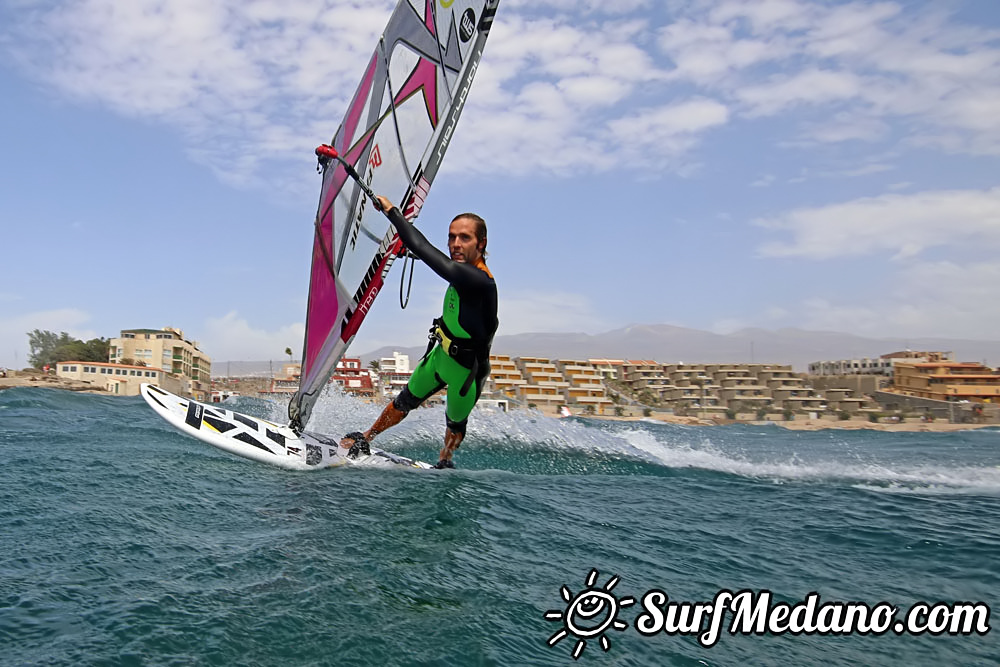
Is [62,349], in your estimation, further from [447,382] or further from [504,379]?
[447,382]

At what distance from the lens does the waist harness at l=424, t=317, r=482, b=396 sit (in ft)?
17.3

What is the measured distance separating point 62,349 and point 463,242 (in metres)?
91.0

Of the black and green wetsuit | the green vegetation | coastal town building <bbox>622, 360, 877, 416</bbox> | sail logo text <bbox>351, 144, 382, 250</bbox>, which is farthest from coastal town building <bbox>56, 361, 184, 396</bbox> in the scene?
the black and green wetsuit

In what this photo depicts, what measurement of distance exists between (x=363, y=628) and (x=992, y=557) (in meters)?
3.39

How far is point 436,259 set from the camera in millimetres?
4586

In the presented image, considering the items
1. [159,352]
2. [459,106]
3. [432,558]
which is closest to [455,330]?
[459,106]

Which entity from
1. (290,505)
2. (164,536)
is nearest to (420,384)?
(290,505)

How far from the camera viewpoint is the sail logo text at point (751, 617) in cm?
235

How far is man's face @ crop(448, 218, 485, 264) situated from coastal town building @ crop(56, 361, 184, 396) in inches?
1966

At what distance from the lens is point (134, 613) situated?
212cm

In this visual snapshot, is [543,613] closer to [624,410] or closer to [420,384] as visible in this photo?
[420,384]

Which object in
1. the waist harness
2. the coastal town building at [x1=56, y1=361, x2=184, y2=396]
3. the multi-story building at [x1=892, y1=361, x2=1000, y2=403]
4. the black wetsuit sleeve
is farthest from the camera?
the multi-story building at [x1=892, y1=361, x2=1000, y2=403]

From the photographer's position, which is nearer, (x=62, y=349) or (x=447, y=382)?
(x=447, y=382)

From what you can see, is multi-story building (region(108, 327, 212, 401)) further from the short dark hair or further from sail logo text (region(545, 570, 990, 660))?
sail logo text (region(545, 570, 990, 660))
